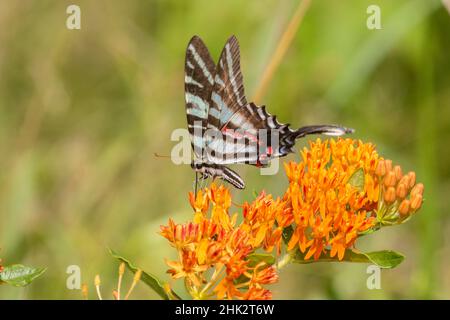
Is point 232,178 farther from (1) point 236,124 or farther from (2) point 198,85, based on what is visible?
(2) point 198,85

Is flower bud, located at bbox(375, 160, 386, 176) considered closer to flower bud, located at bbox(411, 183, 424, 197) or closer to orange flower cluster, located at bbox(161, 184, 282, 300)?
flower bud, located at bbox(411, 183, 424, 197)

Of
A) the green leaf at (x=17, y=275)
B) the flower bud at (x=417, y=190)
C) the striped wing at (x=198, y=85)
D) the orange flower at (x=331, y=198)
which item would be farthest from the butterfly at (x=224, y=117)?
the green leaf at (x=17, y=275)

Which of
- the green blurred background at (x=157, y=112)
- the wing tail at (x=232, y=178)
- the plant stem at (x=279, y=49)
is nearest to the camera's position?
the wing tail at (x=232, y=178)

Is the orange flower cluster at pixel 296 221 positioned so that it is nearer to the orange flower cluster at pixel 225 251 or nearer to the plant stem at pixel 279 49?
the orange flower cluster at pixel 225 251

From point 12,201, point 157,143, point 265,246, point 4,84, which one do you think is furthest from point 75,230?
point 265,246

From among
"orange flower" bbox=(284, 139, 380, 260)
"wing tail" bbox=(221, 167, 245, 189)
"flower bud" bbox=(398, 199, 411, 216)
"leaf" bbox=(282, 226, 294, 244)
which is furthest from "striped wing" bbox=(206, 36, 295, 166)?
"flower bud" bbox=(398, 199, 411, 216)

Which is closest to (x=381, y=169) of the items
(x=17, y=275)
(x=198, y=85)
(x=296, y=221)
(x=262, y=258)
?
(x=296, y=221)
